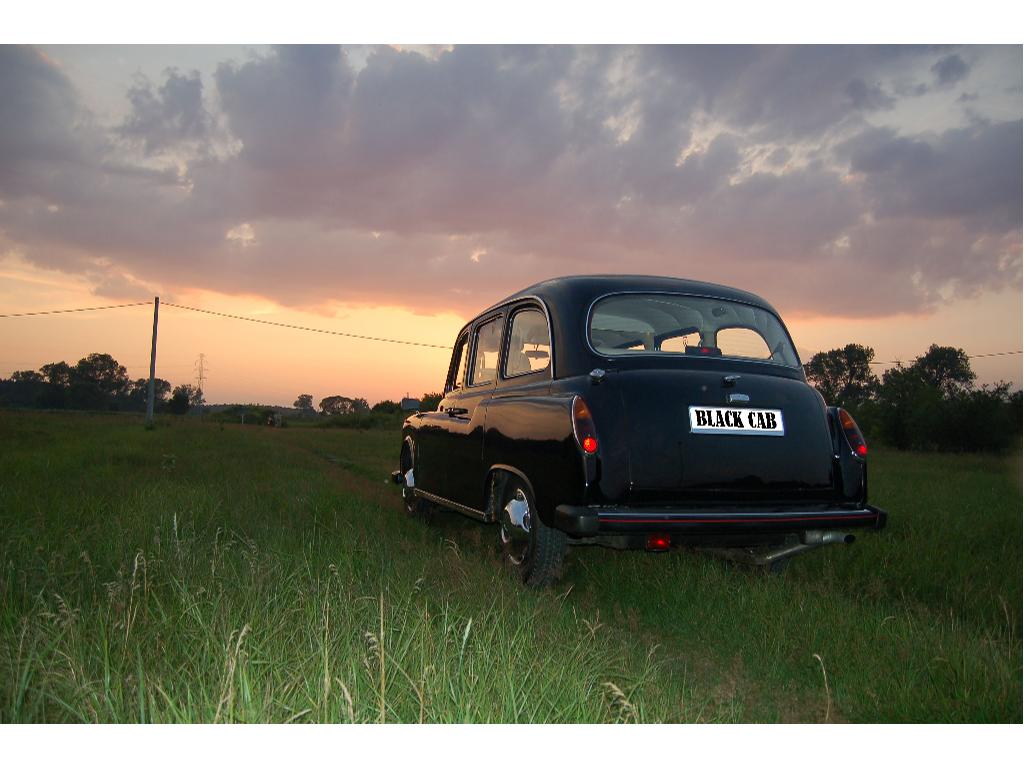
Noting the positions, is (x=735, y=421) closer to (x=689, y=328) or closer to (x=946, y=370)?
(x=689, y=328)

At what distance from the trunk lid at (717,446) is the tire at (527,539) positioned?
2.25ft

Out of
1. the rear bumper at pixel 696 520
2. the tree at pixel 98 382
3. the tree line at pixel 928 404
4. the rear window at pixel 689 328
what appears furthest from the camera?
the tree at pixel 98 382

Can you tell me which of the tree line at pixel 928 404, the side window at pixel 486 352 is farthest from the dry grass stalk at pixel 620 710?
the tree line at pixel 928 404

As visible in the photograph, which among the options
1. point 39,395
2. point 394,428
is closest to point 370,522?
point 394,428

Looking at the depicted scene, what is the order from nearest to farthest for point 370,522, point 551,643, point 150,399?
point 551,643, point 370,522, point 150,399

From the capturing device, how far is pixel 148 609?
3.22 metres

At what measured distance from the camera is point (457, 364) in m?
7.10

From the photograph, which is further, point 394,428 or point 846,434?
point 394,428

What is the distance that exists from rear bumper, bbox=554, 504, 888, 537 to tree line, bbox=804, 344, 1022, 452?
16.1m

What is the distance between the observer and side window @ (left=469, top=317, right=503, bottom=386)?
594 cm

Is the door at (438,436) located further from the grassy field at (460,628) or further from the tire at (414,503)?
the grassy field at (460,628)

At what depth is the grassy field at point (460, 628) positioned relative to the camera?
8.18 ft
